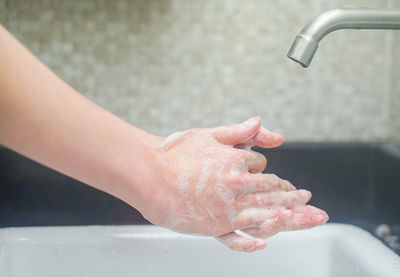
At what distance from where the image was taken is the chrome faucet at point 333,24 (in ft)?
1.87

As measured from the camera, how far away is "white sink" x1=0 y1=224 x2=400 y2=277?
30.5 inches

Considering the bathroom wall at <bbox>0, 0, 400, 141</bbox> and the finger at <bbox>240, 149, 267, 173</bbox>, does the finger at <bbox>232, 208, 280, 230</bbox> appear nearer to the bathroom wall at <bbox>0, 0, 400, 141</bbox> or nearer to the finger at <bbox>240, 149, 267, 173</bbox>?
the finger at <bbox>240, 149, 267, 173</bbox>

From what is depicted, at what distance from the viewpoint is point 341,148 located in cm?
103

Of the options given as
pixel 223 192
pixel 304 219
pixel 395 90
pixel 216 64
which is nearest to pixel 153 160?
pixel 223 192

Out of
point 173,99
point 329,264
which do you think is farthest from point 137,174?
point 173,99

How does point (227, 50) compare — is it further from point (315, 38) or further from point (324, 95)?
point (315, 38)

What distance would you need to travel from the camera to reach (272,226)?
63 cm

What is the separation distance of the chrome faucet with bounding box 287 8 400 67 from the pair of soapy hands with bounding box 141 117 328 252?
11cm

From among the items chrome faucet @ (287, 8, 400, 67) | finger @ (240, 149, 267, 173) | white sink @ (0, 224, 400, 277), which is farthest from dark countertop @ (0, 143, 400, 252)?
chrome faucet @ (287, 8, 400, 67)

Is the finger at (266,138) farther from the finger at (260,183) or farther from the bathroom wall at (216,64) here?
the bathroom wall at (216,64)

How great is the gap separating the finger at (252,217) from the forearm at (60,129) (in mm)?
128

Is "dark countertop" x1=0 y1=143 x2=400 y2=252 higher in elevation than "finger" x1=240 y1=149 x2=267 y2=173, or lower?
lower

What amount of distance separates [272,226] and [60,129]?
0.91 feet

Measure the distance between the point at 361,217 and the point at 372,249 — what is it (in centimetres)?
33
